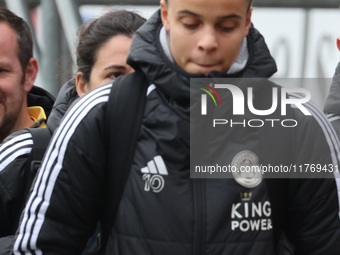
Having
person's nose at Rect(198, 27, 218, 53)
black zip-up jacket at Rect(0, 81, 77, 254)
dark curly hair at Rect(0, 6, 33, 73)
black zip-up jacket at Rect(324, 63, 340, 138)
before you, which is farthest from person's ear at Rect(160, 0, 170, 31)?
dark curly hair at Rect(0, 6, 33, 73)

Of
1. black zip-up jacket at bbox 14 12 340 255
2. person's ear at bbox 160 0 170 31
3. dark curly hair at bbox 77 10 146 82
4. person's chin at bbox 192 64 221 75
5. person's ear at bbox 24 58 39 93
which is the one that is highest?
dark curly hair at bbox 77 10 146 82

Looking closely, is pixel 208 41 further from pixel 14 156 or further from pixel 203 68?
pixel 14 156

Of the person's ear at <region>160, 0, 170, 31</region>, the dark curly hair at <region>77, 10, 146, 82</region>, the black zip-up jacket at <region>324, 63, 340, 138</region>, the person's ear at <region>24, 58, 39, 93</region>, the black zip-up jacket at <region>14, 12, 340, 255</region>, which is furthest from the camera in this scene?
the person's ear at <region>24, 58, 39, 93</region>

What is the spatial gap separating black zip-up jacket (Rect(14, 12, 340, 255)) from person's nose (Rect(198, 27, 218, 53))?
10 cm

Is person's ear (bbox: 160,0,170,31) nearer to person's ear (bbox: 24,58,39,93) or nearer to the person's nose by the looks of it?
the person's nose

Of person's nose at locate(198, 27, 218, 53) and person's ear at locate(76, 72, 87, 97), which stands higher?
person's ear at locate(76, 72, 87, 97)

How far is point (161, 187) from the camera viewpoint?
1.81m

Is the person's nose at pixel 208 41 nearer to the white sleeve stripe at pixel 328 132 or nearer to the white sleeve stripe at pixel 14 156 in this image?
the white sleeve stripe at pixel 328 132

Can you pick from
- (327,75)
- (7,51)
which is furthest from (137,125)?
(327,75)

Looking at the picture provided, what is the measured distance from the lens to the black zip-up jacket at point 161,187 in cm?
179

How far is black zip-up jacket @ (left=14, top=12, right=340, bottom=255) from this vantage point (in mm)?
1792

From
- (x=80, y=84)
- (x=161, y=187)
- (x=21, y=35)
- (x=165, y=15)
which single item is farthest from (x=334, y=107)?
(x=21, y=35)

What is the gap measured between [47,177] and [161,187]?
12.1 inches

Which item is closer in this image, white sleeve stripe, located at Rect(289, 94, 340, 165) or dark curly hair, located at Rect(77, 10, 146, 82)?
white sleeve stripe, located at Rect(289, 94, 340, 165)
